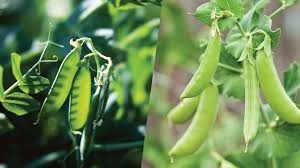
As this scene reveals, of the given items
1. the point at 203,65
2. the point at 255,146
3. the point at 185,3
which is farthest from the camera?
the point at 185,3

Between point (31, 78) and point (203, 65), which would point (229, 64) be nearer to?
point (203, 65)

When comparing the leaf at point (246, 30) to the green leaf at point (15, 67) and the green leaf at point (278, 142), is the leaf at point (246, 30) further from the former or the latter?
the green leaf at point (15, 67)

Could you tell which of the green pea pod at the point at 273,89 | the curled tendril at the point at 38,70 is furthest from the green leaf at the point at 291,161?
the curled tendril at the point at 38,70

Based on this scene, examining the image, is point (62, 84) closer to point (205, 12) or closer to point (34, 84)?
point (34, 84)

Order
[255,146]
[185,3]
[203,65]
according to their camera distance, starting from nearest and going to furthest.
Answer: [203,65] < [255,146] < [185,3]

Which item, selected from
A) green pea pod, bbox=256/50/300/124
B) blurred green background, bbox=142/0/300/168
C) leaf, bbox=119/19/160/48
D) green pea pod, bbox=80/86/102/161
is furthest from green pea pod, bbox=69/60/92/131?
green pea pod, bbox=256/50/300/124

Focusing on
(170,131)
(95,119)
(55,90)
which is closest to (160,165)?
(170,131)
